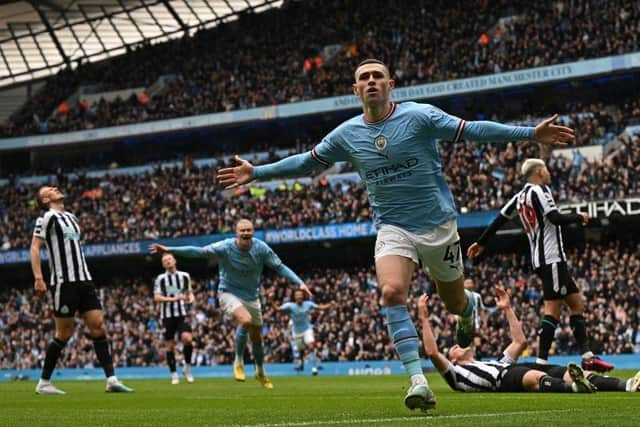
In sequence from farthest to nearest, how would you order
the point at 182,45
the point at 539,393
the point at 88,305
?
1. the point at 182,45
2. the point at 88,305
3. the point at 539,393

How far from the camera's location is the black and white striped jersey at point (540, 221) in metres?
12.9

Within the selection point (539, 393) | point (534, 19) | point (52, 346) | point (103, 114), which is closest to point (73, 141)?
point (103, 114)

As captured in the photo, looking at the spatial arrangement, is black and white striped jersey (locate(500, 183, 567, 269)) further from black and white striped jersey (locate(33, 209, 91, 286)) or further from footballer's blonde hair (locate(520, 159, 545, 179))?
black and white striped jersey (locate(33, 209, 91, 286))

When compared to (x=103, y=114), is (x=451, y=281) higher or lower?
lower

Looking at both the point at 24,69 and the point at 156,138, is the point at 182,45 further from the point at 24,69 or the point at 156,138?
the point at 24,69

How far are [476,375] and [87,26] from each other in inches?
1985

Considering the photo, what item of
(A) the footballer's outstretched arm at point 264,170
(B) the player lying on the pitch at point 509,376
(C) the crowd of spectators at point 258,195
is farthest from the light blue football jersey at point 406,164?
(C) the crowd of spectators at point 258,195

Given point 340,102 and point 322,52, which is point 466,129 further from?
point 322,52

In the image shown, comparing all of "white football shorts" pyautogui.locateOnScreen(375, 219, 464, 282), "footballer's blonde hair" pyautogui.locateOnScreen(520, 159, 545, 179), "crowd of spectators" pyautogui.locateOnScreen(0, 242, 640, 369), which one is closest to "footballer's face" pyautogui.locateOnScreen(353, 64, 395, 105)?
"white football shorts" pyautogui.locateOnScreen(375, 219, 464, 282)

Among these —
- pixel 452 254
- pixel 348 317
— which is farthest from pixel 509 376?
pixel 348 317

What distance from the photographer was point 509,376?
10.5m

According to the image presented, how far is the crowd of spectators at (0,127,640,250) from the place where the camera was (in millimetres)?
34969

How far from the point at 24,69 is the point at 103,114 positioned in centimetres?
1007

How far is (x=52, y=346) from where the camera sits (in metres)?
14.2
